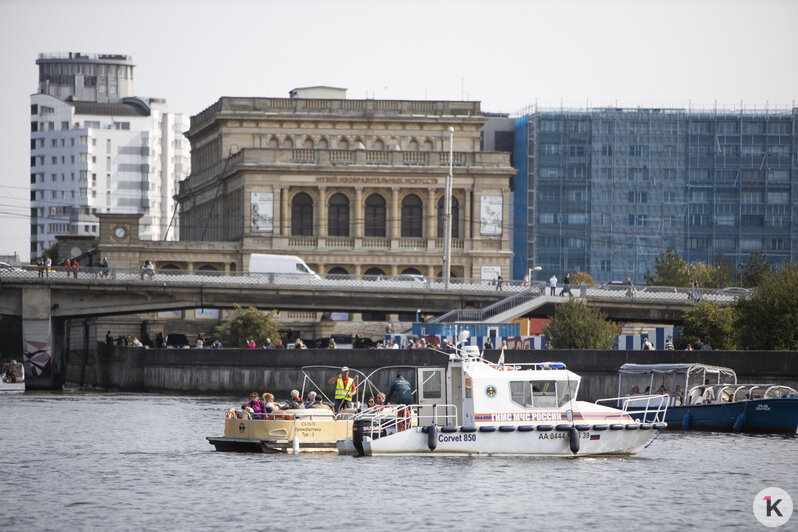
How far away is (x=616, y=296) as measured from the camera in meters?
102

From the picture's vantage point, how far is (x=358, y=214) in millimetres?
142375

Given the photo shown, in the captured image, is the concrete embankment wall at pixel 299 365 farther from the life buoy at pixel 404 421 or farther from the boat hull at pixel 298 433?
the life buoy at pixel 404 421

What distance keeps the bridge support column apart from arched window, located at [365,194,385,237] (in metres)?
41.8

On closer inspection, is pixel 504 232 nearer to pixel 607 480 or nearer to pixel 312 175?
pixel 312 175

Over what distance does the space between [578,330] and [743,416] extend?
31002 millimetres

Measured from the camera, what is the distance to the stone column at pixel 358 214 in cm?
14238

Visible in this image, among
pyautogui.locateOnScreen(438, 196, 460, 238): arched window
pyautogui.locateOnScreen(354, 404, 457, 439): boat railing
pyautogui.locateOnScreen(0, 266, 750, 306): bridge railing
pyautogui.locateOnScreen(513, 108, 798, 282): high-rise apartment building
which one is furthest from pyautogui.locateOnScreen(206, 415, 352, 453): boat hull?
pyautogui.locateOnScreen(513, 108, 798, 282): high-rise apartment building

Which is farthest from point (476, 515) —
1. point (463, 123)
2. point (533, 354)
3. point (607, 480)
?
point (463, 123)

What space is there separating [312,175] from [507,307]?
44379 mm

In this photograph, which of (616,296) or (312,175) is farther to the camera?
(312,175)

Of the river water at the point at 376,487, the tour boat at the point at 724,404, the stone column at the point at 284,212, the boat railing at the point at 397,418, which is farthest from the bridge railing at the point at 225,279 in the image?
the boat railing at the point at 397,418

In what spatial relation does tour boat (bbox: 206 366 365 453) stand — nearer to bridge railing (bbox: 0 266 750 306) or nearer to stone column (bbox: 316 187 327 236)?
bridge railing (bbox: 0 266 750 306)

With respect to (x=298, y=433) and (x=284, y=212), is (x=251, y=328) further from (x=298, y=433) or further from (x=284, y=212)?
(x=298, y=433)

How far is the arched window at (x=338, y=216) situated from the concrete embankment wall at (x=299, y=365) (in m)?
33.0
